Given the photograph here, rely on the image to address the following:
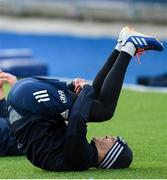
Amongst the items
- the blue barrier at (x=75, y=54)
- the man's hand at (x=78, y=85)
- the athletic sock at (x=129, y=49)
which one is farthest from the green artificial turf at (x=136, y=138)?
the blue barrier at (x=75, y=54)

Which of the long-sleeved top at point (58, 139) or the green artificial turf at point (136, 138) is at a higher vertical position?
the long-sleeved top at point (58, 139)

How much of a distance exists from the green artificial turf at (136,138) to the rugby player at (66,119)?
12 centimetres

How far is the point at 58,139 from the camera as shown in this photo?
7.97 meters

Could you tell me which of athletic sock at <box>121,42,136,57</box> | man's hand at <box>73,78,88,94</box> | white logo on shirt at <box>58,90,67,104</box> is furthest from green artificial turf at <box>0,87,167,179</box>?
athletic sock at <box>121,42,136,57</box>

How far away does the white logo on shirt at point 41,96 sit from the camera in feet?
25.9

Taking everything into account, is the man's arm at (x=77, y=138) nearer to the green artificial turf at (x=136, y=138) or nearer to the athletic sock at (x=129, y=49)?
the green artificial turf at (x=136, y=138)

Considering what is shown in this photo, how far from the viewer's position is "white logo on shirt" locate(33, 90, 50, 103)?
7.88 meters

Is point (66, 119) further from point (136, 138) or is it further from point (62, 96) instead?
point (136, 138)

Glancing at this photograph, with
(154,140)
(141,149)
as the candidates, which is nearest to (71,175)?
(141,149)

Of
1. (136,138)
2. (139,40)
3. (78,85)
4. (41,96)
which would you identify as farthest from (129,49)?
(136,138)

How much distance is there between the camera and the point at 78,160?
794 cm

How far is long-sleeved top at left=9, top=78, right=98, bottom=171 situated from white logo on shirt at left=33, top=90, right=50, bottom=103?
151 millimetres

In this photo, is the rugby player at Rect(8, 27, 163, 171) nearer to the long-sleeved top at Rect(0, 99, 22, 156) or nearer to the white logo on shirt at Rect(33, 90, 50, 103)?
the white logo on shirt at Rect(33, 90, 50, 103)

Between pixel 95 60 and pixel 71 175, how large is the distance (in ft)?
49.7
